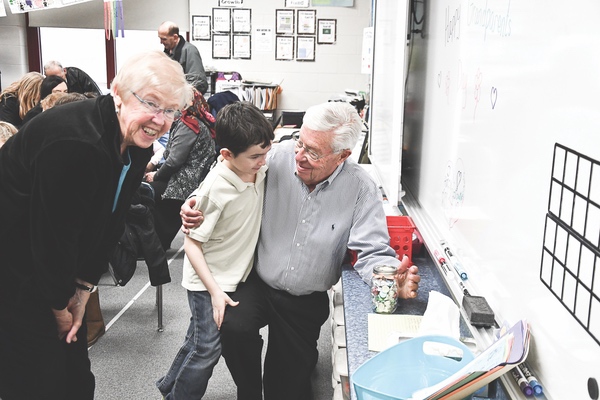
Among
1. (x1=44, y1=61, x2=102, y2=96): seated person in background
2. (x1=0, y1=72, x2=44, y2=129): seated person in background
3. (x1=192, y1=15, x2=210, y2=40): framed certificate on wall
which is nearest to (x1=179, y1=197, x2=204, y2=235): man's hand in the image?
(x1=0, y1=72, x2=44, y2=129): seated person in background

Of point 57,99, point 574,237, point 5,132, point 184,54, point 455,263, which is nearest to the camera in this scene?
point 574,237

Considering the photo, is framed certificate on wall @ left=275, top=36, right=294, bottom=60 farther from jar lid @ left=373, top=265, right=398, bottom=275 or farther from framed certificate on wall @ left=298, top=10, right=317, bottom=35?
jar lid @ left=373, top=265, right=398, bottom=275

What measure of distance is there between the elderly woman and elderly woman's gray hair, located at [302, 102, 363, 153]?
480 mm

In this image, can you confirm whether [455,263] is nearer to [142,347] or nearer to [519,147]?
[519,147]

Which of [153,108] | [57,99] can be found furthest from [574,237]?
[57,99]

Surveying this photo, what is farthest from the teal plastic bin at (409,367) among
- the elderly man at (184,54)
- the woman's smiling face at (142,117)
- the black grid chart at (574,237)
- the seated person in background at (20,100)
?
the elderly man at (184,54)

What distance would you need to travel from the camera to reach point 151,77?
4.72 feet

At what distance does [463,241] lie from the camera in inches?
62.6

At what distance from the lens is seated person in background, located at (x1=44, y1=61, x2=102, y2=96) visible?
5.23m

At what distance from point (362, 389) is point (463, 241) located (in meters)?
0.64

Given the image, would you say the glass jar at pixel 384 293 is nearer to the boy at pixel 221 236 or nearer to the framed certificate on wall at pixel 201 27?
the boy at pixel 221 236

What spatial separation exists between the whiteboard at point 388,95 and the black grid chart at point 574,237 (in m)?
1.13

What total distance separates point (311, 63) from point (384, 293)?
608 centimetres

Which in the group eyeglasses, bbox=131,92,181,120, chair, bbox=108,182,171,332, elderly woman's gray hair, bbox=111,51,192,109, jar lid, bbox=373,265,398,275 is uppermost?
elderly woman's gray hair, bbox=111,51,192,109
